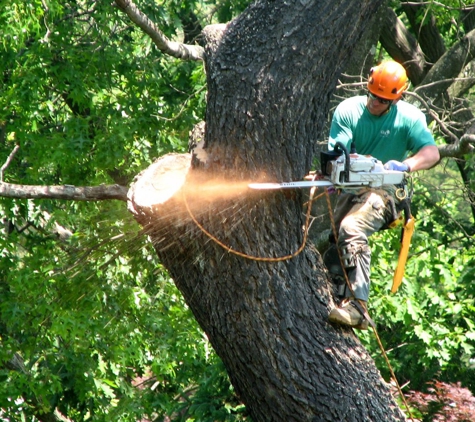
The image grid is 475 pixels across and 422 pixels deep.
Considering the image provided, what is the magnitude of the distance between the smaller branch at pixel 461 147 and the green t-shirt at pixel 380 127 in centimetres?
259

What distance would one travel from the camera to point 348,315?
385 cm

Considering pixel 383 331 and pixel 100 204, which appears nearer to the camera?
pixel 100 204

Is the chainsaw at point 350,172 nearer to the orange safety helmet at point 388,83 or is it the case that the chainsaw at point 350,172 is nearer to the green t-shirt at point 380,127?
the green t-shirt at point 380,127

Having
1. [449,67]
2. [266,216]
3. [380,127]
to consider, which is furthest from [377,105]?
[449,67]

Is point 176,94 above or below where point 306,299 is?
above

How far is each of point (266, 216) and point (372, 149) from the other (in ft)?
4.50

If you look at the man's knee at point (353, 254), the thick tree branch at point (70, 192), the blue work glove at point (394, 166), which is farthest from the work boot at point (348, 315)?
the thick tree branch at point (70, 192)

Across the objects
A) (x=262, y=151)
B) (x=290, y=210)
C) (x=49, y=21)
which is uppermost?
(x=49, y=21)

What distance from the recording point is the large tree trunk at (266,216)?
137 inches

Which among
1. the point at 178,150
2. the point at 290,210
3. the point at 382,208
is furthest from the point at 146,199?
the point at 178,150

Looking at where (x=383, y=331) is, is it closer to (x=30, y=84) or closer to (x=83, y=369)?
(x=83, y=369)

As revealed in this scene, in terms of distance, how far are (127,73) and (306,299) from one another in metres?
4.87

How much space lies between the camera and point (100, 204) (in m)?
8.01

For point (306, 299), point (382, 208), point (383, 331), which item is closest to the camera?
point (306, 299)
